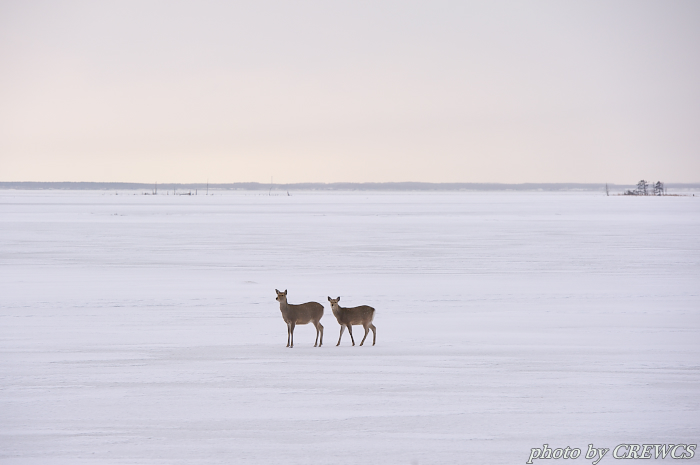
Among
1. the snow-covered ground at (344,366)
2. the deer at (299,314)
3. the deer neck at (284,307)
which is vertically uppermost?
the deer neck at (284,307)

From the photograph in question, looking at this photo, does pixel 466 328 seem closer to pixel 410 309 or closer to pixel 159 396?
pixel 410 309

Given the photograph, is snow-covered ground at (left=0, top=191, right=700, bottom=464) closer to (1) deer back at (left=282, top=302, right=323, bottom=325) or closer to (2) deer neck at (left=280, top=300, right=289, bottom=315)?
(1) deer back at (left=282, top=302, right=323, bottom=325)

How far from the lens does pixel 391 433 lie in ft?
19.5

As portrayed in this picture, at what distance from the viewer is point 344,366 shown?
822 cm

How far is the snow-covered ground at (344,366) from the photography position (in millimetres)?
5828

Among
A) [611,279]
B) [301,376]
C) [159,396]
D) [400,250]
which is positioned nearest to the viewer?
[159,396]

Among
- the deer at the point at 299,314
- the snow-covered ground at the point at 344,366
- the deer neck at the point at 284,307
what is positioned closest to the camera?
the snow-covered ground at the point at 344,366

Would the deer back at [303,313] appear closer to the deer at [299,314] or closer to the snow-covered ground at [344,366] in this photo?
the deer at [299,314]

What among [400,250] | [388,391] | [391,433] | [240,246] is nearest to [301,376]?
[388,391]

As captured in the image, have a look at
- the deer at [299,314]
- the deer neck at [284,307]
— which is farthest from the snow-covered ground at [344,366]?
the deer neck at [284,307]

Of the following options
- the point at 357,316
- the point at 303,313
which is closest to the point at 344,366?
the point at 357,316

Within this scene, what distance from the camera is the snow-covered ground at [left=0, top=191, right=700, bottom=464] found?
→ 583 centimetres

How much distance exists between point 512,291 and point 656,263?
24.4 ft

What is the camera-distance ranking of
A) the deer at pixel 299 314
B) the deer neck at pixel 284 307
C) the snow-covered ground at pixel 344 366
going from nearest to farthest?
the snow-covered ground at pixel 344 366 → the deer neck at pixel 284 307 → the deer at pixel 299 314
